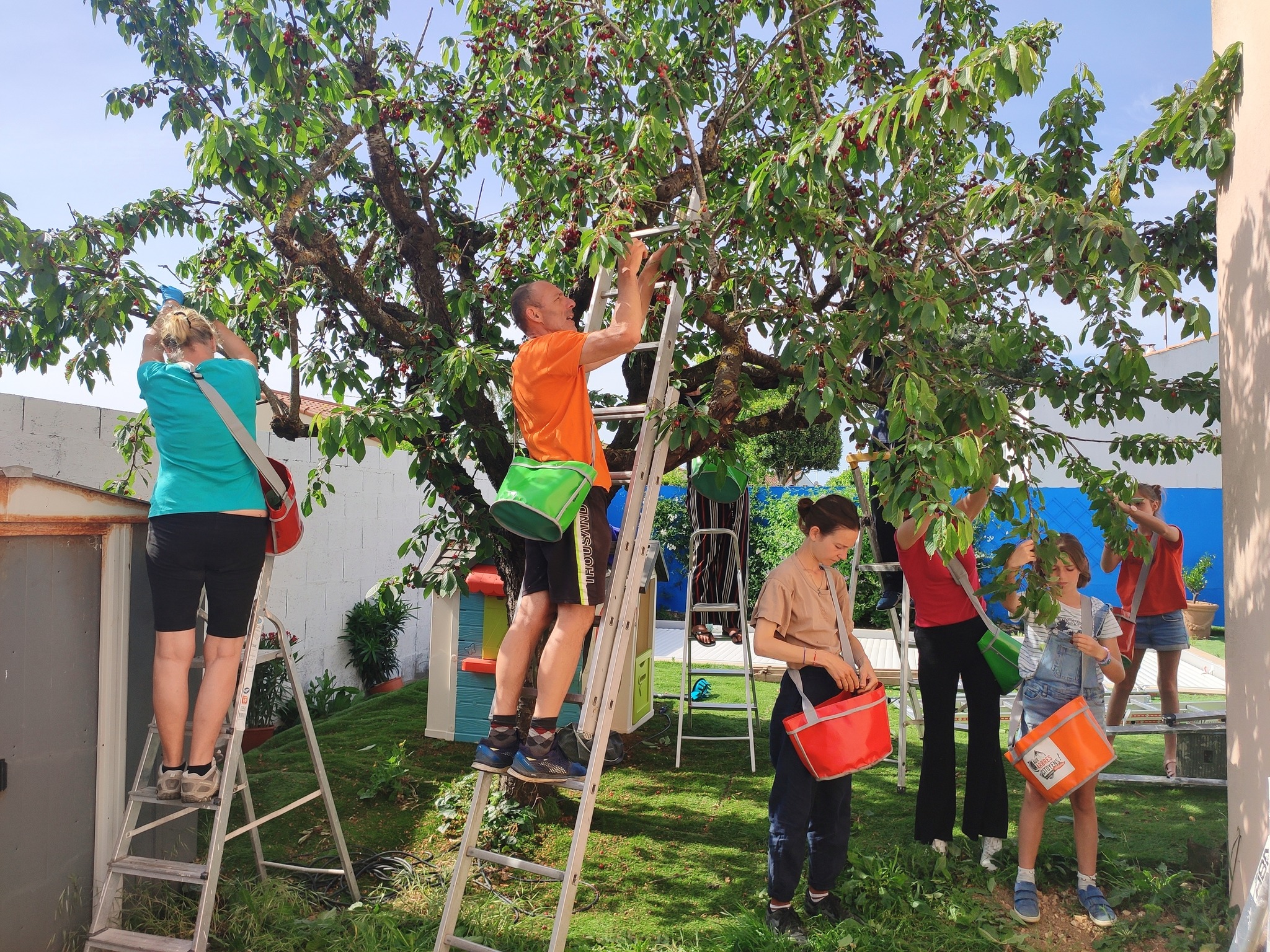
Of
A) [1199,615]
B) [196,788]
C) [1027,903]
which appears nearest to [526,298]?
[196,788]

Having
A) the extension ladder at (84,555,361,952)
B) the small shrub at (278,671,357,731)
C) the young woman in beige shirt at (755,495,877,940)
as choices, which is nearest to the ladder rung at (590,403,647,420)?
the young woman in beige shirt at (755,495,877,940)

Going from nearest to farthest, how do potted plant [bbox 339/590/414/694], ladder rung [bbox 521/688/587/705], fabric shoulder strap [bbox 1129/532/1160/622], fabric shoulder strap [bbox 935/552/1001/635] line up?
ladder rung [bbox 521/688/587/705] < fabric shoulder strap [bbox 935/552/1001/635] < fabric shoulder strap [bbox 1129/532/1160/622] < potted plant [bbox 339/590/414/694]

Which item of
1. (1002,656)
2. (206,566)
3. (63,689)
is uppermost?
(206,566)

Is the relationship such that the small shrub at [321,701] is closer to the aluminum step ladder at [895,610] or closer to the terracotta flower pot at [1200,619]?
the aluminum step ladder at [895,610]

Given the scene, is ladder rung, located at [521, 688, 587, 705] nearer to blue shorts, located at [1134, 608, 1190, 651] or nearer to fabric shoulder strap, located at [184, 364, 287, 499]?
fabric shoulder strap, located at [184, 364, 287, 499]

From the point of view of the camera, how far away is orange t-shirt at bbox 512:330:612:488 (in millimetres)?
3146

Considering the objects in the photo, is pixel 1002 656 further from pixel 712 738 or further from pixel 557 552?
pixel 712 738

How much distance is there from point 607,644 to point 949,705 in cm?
192

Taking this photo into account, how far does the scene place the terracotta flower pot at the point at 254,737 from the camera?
625cm

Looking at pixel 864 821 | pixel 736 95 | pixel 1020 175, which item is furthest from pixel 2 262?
pixel 864 821

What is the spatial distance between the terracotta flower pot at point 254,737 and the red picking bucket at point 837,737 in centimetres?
433

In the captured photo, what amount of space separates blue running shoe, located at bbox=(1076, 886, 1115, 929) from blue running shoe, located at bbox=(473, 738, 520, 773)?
2465mm

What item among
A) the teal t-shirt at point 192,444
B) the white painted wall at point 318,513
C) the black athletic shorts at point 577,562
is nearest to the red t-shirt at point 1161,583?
the black athletic shorts at point 577,562

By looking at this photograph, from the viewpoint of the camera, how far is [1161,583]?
582 centimetres
